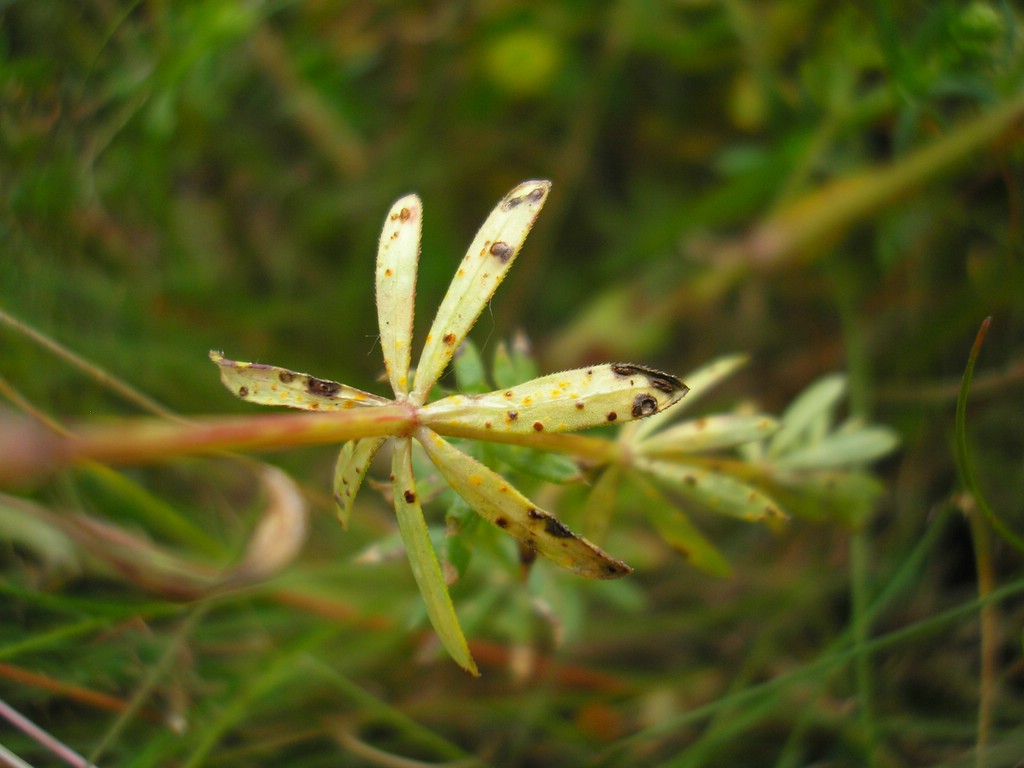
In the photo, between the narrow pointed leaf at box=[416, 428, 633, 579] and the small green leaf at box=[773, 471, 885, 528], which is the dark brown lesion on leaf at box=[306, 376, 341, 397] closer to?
the narrow pointed leaf at box=[416, 428, 633, 579]

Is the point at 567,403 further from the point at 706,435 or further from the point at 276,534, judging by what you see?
the point at 276,534

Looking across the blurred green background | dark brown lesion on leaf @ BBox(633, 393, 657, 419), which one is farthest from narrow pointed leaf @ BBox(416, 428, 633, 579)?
the blurred green background

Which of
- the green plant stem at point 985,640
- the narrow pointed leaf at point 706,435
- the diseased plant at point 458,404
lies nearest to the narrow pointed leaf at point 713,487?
the narrow pointed leaf at point 706,435

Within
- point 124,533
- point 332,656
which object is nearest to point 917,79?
point 332,656

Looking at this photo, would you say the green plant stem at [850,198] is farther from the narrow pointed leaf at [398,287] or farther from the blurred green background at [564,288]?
the narrow pointed leaf at [398,287]

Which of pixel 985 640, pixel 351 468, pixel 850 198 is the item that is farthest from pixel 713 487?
pixel 850 198
